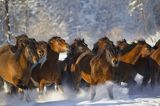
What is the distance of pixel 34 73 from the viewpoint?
13.8 m

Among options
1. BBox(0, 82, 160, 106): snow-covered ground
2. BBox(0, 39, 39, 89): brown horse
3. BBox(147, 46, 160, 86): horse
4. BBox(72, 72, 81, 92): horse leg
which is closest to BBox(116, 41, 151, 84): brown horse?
BBox(147, 46, 160, 86): horse

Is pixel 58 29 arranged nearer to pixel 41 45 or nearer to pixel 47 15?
pixel 47 15

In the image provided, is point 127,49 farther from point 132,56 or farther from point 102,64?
point 102,64

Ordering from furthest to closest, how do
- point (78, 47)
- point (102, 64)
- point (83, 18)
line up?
point (83, 18)
point (78, 47)
point (102, 64)

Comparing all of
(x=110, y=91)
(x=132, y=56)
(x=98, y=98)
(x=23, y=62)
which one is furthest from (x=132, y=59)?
(x=23, y=62)

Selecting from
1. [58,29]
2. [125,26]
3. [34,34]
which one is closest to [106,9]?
[125,26]

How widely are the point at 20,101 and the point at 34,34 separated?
38.4 metres

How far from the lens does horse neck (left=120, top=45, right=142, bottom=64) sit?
1490 cm

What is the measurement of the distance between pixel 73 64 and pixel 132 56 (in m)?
1.89

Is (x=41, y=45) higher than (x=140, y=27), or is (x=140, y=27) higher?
(x=140, y=27)

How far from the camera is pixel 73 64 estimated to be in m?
14.8

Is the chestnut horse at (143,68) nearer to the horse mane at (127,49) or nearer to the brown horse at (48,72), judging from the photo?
the horse mane at (127,49)

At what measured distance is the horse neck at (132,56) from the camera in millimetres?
14898

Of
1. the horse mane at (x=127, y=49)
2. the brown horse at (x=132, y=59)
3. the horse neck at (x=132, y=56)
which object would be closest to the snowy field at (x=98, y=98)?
the brown horse at (x=132, y=59)
